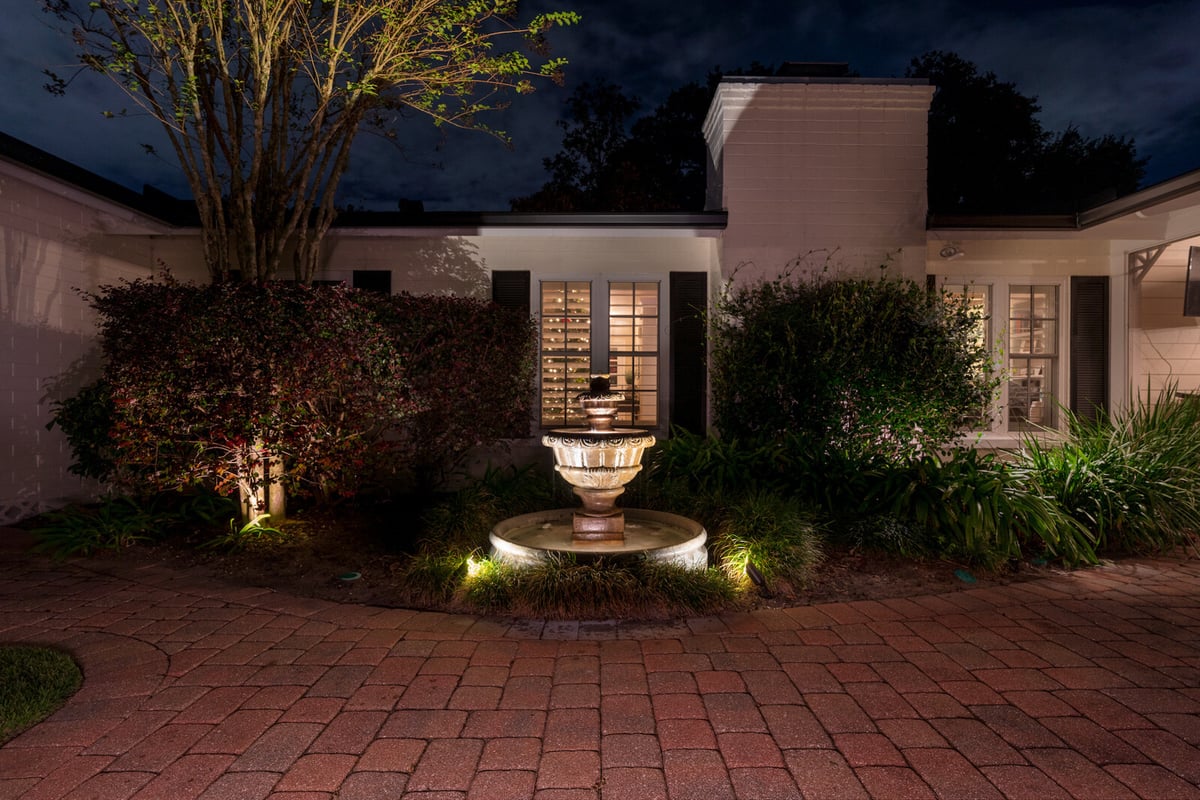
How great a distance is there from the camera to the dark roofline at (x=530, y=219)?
760 centimetres

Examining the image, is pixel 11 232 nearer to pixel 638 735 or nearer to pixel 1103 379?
pixel 638 735

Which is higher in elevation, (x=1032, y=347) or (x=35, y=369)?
(x=1032, y=347)

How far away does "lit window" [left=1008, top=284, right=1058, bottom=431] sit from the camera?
873cm

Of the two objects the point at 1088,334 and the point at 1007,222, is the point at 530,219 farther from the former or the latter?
the point at 1088,334

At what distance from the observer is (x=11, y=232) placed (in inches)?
249

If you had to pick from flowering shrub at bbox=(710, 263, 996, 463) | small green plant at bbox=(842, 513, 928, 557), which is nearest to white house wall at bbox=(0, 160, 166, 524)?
flowering shrub at bbox=(710, 263, 996, 463)

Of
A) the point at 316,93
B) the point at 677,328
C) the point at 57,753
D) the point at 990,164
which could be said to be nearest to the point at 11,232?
the point at 316,93

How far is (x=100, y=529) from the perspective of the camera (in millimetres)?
5562

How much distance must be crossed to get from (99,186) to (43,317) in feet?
4.63

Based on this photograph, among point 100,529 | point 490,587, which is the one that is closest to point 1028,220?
point 490,587

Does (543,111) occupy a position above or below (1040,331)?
above

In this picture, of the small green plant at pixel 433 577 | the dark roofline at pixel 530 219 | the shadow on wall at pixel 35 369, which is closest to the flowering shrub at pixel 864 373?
the dark roofline at pixel 530 219

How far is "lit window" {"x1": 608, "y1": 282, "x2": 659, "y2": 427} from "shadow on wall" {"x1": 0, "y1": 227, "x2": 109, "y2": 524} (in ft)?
19.2

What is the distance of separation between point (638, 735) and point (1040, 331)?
8601 millimetres
